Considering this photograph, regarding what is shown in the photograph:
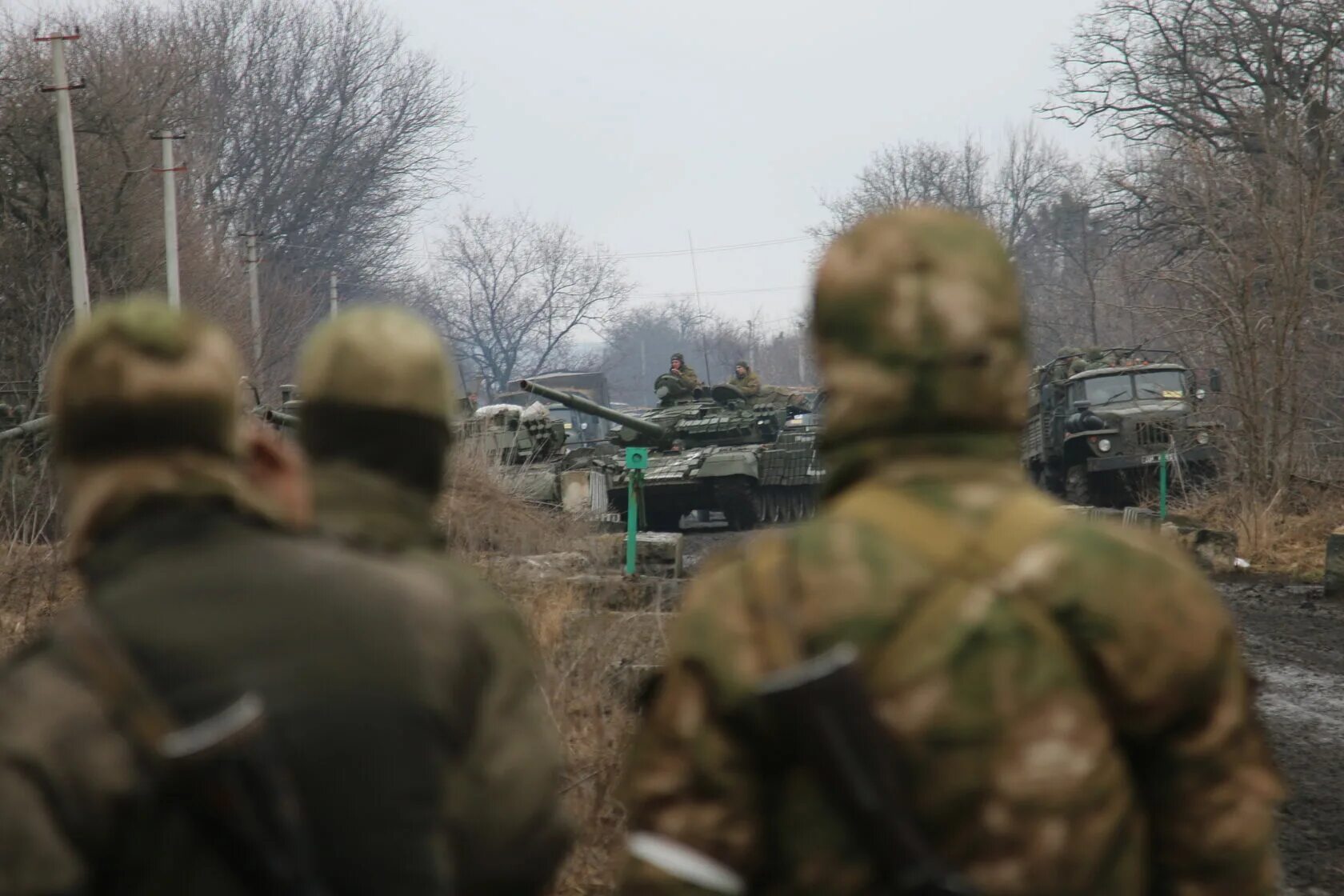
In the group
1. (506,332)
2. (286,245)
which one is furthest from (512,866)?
(506,332)

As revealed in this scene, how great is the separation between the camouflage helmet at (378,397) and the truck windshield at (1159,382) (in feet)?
67.8

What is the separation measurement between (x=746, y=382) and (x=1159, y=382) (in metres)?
6.11

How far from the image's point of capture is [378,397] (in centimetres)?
238

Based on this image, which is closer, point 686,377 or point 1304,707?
point 1304,707

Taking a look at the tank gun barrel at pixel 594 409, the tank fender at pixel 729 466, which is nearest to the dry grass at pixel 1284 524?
the tank fender at pixel 729 466

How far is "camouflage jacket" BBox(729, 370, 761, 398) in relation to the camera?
25625mm

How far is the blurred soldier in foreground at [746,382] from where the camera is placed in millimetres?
25641

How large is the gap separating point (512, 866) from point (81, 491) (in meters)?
0.71

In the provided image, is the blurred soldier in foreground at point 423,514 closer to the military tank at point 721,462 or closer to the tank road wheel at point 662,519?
the military tank at point 721,462

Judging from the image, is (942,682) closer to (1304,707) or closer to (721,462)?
(1304,707)

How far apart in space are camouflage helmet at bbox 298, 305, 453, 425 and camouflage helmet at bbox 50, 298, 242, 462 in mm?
270

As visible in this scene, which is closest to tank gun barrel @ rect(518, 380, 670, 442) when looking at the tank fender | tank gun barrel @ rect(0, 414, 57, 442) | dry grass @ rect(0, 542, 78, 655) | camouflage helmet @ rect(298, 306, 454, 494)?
the tank fender

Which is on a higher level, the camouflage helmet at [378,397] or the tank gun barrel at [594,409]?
the camouflage helmet at [378,397]

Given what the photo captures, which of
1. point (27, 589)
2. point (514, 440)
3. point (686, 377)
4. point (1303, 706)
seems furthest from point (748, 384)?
point (27, 589)
